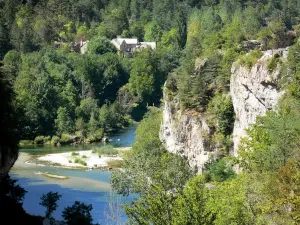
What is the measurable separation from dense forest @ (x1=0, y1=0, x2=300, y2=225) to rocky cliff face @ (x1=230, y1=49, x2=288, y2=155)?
0.81m

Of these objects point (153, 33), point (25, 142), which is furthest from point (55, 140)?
Result: point (153, 33)

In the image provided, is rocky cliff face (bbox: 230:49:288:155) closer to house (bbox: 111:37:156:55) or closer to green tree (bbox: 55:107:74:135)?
green tree (bbox: 55:107:74:135)

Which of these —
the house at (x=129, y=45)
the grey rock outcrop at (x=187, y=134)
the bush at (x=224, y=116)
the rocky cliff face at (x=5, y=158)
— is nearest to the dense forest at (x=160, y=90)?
the bush at (x=224, y=116)

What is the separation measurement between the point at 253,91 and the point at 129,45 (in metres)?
83.5

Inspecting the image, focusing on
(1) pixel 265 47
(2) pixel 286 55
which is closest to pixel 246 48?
(1) pixel 265 47

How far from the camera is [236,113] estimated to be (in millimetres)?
43656

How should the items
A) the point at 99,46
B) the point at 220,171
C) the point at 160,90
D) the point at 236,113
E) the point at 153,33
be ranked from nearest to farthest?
1. the point at 220,171
2. the point at 236,113
3. the point at 160,90
4. the point at 99,46
5. the point at 153,33

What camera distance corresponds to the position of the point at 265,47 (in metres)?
51.5

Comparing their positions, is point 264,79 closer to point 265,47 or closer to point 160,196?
point 265,47

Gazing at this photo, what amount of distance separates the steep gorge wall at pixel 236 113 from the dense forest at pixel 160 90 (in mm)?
891

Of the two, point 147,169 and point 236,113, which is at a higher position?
point 236,113

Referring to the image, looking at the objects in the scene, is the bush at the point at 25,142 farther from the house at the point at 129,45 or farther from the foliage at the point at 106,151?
the house at the point at 129,45

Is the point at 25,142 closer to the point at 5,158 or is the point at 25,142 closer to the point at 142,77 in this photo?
the point at 142,77

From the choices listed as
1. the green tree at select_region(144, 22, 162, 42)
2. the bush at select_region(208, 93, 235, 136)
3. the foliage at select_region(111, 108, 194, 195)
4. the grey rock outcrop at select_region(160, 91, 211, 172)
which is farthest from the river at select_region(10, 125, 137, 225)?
the green tree at select_region(144, 22, 162, 42)
